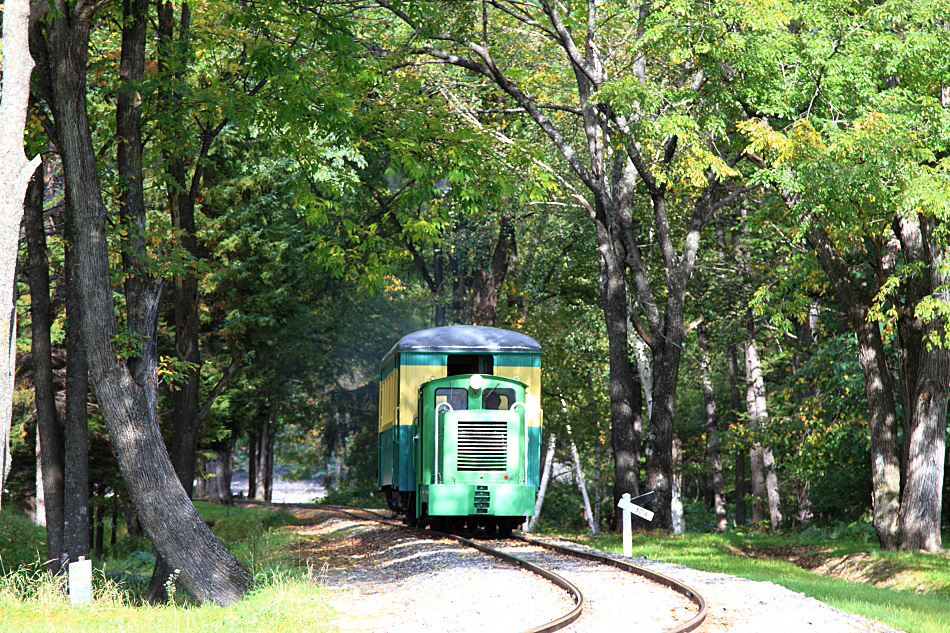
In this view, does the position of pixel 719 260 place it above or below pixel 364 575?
above

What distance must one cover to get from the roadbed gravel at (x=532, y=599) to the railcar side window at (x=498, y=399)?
2.60 m

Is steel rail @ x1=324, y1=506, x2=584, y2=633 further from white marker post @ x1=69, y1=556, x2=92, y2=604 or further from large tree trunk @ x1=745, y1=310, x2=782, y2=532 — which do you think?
large tree trunk @ x1=745, y1=310, x2=782, y2=532

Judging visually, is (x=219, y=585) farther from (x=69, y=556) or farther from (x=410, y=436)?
(x=410, y=436)

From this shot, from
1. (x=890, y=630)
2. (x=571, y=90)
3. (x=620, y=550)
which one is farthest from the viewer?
(x=571, y=90)

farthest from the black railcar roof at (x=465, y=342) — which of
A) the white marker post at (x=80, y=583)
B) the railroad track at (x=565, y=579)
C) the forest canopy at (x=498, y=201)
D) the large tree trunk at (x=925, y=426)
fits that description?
the white marker post at (x=80, y=583)

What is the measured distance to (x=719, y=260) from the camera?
25078mm

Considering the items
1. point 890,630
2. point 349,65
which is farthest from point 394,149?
point 890,630

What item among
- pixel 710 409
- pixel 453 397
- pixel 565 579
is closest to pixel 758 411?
pixel 710 409

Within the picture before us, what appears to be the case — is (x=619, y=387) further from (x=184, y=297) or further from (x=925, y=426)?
(x=184, y=297)

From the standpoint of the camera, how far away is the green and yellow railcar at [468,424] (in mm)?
15891

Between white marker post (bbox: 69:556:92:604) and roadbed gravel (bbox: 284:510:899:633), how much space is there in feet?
8.30

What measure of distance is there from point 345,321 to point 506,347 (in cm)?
2389

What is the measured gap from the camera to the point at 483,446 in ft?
52.5

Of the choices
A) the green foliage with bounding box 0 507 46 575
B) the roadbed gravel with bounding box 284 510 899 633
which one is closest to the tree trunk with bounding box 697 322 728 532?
the roadbed gravel with bounding box 284 510 899 633
